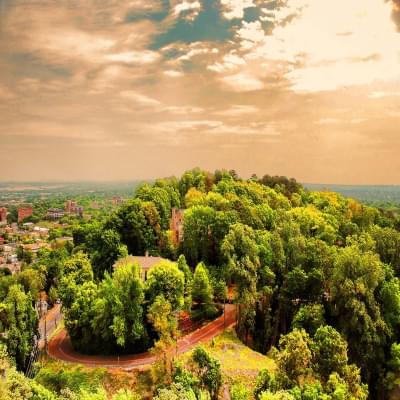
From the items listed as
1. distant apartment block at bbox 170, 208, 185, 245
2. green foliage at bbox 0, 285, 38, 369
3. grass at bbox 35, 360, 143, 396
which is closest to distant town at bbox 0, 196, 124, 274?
distant apartment block at bbox 170, 208, 185, 245

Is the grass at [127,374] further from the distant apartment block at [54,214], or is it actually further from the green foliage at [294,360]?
the distant apartment block at [54,214]

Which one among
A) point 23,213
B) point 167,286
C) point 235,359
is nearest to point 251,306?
point 235,359

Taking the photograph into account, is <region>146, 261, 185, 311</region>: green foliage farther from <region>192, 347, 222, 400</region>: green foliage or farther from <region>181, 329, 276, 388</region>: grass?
<region>192, 347, 222, 400</region>: green foliage

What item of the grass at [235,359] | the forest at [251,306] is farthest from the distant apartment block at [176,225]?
the grass at [235,359]

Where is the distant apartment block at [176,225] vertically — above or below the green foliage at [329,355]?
above

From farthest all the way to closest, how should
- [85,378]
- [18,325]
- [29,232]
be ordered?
[29,232] → [18,325] → [85,378]

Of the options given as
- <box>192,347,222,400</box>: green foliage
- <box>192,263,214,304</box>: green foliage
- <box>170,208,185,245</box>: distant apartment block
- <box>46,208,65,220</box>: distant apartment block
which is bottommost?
<box>46,208,65,220</box>: distant apartment block

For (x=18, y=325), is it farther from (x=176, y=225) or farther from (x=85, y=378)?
(x=176, y=225)
